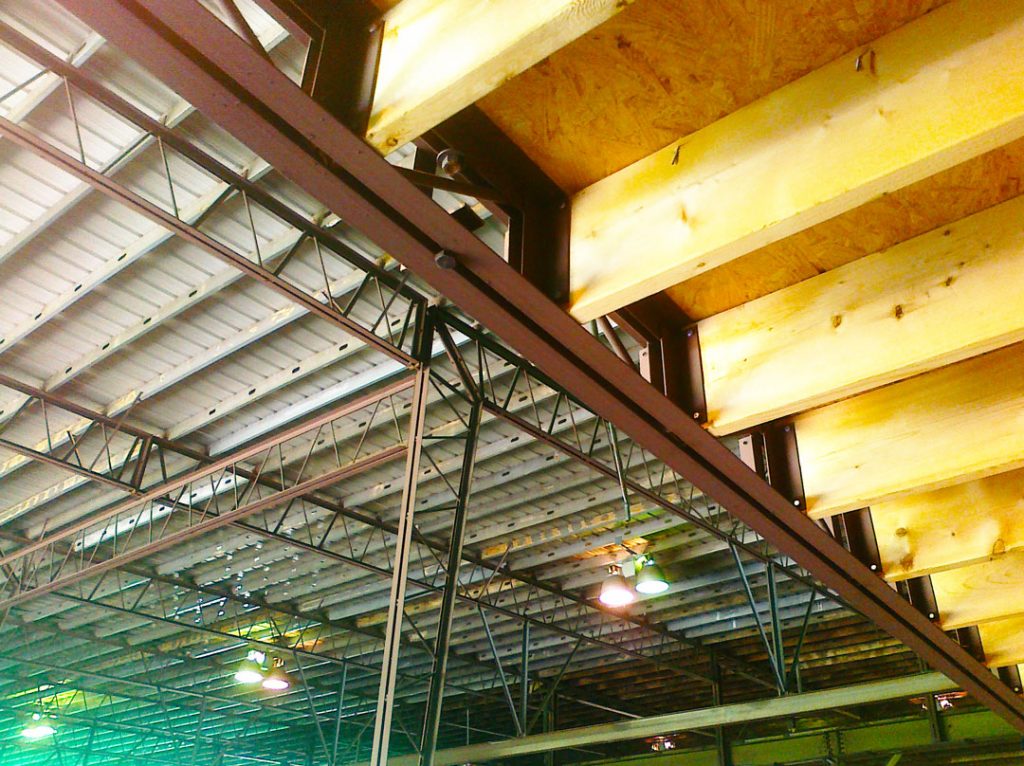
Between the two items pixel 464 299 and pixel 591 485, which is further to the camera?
pixel 591 485

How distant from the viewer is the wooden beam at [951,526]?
3747 millimetres

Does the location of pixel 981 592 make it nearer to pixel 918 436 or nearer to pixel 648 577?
pixel 918 436

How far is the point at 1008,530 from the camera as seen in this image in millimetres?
3725

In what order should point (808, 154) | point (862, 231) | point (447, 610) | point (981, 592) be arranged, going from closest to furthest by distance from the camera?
point (808, 154)
point (862, 231)
point (981, 592)
point (447, 610)

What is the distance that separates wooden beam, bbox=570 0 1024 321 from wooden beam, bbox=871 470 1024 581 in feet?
6.56

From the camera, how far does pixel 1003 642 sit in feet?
17.3

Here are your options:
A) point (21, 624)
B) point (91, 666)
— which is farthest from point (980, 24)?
point (91, 666)

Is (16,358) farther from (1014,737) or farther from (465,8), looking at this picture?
(1014,737)

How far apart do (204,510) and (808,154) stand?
39.0ft

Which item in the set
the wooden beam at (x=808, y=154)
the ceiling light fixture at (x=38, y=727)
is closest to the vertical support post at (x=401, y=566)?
the wooden beam at (x=808, y=154)

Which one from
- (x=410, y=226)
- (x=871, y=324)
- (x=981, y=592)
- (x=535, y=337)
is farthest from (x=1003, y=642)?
(x=410, y=226)

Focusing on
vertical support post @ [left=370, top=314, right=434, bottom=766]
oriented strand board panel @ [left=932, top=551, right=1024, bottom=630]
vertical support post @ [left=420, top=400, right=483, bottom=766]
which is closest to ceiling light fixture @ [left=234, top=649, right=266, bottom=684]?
vertical support post @ [left=420, top=400, right=483, bottom=766]

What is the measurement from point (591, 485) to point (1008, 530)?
8.57 metres

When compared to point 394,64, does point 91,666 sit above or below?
above
